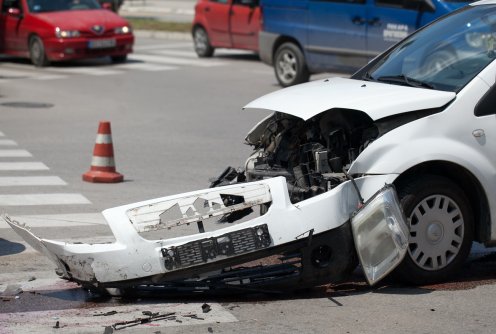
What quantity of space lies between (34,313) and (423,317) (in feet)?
7.66

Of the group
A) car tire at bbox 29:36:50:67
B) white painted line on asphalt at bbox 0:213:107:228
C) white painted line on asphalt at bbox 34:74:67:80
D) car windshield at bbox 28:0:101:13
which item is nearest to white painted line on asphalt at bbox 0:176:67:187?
white painted line on asphalt at bbox 0:213:107:228

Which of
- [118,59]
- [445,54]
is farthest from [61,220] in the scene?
[118,59]

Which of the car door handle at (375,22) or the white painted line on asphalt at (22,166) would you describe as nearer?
the white painted line on asphalt at (22,166)

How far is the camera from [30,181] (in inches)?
457

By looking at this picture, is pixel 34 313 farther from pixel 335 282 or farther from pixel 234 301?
pixel 335 282

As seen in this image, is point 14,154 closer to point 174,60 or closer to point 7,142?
point 7,142

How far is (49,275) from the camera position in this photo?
304 inches

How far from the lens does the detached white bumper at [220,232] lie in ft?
22.0

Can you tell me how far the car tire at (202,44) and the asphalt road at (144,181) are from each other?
279 millimetres

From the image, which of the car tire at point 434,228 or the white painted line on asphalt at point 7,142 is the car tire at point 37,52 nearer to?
the white painted line on asphalt at point 7,142

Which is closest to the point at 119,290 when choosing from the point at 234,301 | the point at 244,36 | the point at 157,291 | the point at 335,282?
the point at 157,291

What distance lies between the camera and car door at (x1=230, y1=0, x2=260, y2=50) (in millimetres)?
23266

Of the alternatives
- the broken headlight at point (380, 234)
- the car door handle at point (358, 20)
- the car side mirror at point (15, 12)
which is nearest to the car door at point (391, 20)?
the car door handle at point (358, 20)

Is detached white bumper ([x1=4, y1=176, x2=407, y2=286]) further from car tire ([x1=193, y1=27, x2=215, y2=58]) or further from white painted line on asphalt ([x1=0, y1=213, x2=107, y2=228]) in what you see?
car tire ([x1=193, y1=27, x2=215, y2=58])
